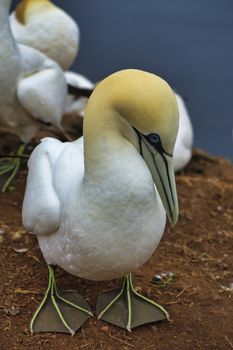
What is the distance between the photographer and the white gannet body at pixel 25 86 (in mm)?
2506

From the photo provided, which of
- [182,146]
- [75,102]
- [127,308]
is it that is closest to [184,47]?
[75,102]

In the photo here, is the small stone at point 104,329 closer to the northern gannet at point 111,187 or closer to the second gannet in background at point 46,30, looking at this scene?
the northern gannet at point 111,187

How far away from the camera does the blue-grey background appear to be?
4191mm

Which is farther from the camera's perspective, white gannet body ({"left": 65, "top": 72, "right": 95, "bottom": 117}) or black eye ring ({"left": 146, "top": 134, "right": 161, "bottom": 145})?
white gannet body ({"left": 65, "top": 72, "right": 95, "bottom": 117})

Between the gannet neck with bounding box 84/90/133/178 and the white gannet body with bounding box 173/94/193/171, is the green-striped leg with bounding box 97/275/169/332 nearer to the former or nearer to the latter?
the gannet neck with bounding box 84/90/133/178

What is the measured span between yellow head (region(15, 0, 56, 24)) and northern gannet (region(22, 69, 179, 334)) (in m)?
1.41

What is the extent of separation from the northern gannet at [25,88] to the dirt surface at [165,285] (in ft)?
0.81

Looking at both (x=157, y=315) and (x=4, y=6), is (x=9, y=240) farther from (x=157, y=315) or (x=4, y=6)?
(x=4, y=6)

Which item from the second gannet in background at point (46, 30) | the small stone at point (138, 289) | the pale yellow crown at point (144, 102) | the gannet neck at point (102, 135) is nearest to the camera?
the pale yellow crown at point (144, 102)

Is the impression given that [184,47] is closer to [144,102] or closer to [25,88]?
[25,88]

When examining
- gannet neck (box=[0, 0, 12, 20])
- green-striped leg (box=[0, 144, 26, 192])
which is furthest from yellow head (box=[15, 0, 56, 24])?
green-striped leg (box=[0, 144, 26, 192])

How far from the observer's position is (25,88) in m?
2.55

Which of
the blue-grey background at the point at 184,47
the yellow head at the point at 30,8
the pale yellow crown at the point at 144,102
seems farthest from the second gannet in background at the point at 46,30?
the pale yellow crown at the point at 144,102

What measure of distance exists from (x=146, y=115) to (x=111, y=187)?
224mm
